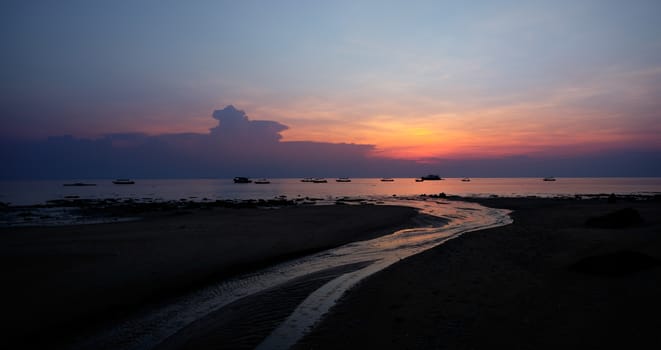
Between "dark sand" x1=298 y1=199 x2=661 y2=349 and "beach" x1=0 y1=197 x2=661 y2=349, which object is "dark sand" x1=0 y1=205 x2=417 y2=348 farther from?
"dark sand" x1=298 y1=199 x2=661 y2=349

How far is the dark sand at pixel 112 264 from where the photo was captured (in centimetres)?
870

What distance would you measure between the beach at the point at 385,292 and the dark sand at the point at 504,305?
0.04 meters

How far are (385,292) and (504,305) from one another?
10.4 ft

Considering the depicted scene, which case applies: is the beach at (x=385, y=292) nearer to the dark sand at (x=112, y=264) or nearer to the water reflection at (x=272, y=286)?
the dark sand at (x=112, y=264)

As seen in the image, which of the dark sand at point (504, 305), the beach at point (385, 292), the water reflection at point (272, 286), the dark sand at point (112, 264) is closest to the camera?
the dark sand at point (504, 305)

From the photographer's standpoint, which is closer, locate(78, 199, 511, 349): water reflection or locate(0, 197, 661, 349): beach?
locate(0, 197, 661, 349): beach

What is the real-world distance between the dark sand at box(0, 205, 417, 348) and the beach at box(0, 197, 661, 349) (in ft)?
0.18

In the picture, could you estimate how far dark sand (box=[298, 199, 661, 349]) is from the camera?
6.69 m

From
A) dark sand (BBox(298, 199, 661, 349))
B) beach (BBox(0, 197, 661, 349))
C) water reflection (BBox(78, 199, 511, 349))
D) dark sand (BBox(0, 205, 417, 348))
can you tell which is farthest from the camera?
dark sand (BBox(0, 205, 417, 348))

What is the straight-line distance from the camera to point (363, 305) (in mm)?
9156

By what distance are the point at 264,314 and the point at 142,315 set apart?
3.33 meters

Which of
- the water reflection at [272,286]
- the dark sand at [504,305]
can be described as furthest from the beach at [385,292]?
the water reflection at [272,286]

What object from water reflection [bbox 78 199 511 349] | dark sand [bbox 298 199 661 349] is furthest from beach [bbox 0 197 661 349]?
water reflection [bbox 78 199 511 349]

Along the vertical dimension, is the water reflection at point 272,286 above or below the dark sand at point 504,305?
below
